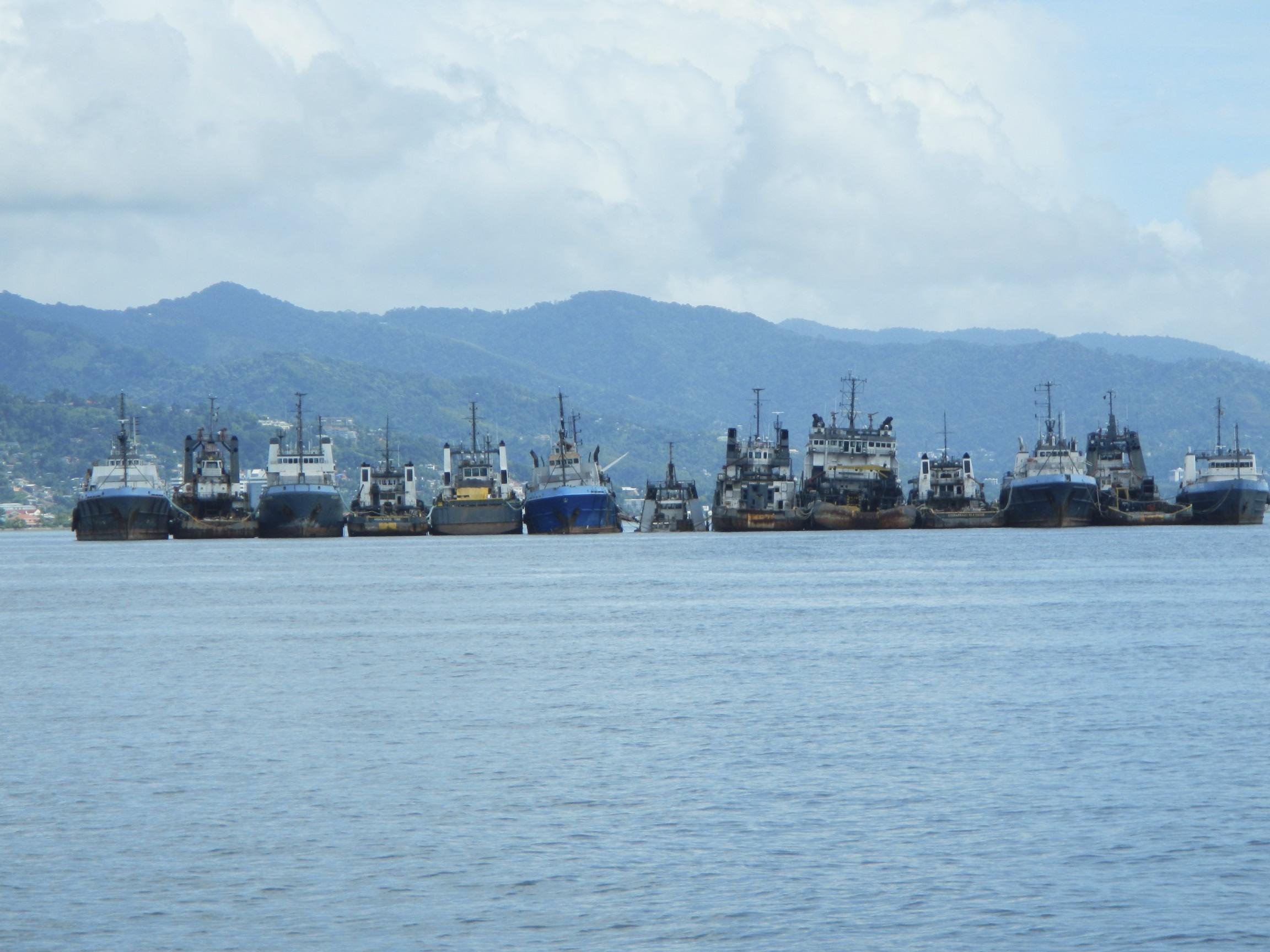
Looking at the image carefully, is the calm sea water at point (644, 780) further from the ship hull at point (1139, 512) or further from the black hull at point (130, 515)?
the ship hull at point (1139, 512)

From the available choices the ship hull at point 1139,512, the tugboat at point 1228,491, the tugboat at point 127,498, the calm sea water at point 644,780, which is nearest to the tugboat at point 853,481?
the ship hull at point 1139,512

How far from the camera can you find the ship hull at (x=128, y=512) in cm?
19112

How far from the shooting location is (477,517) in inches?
7589

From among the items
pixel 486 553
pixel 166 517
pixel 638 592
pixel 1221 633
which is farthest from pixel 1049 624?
pixel 166 517

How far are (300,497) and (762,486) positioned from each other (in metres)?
Result: 50.0

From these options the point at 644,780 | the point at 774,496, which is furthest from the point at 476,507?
the point at 644,780

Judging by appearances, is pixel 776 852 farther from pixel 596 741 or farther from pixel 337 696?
pixel 337 696

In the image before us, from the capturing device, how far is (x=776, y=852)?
31.3 m

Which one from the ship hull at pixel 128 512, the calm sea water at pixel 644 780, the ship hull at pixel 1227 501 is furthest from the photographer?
the ship hull at pixel 128 512

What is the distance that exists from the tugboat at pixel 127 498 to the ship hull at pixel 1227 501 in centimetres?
11379

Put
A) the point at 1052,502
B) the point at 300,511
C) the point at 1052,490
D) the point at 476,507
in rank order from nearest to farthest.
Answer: the point at 1052,490
the point at 1052,502
the point at 300,511
the point at 476,507

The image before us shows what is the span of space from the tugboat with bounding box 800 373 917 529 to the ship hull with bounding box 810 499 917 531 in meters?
0.06

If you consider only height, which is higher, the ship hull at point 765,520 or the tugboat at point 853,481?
the tugboat at point 853,481

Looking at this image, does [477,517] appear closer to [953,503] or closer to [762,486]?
[762,486]
